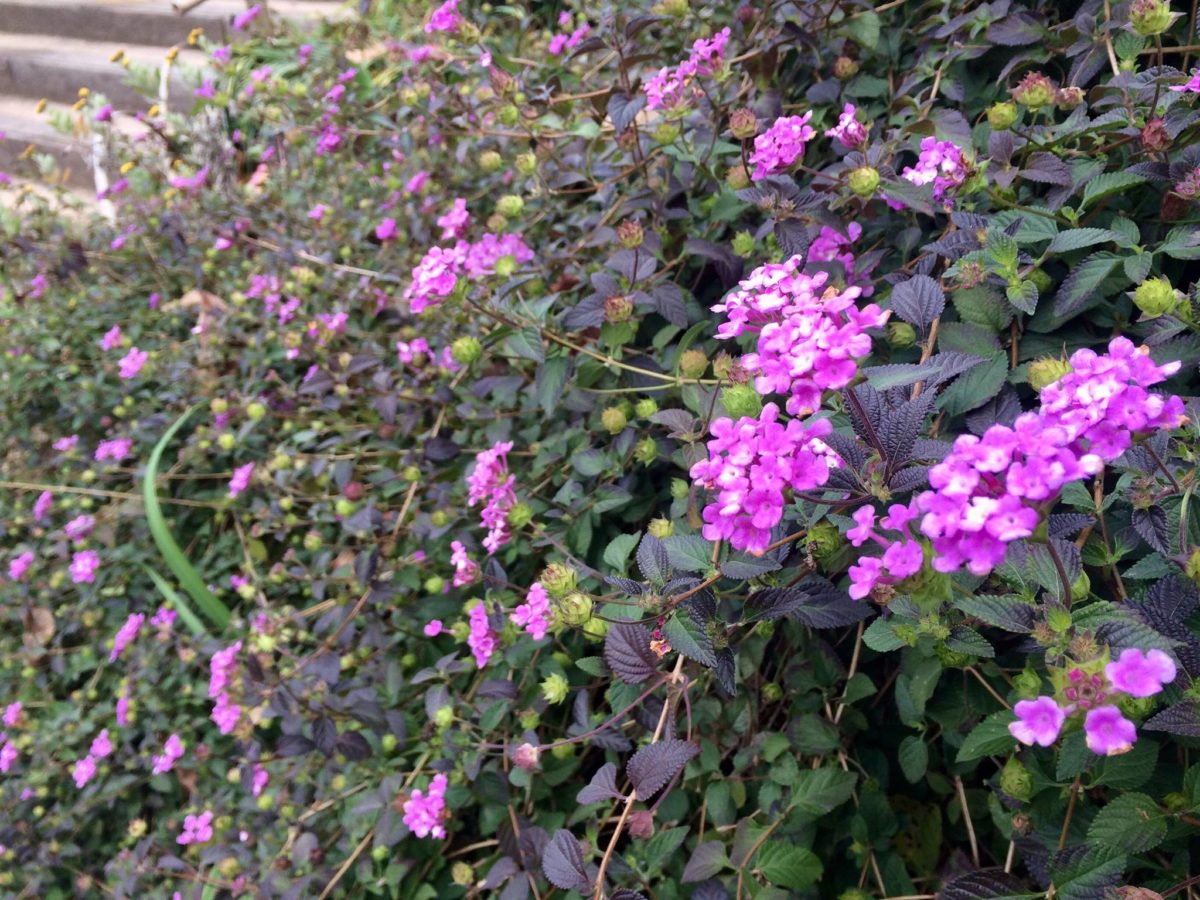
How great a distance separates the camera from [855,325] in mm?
685

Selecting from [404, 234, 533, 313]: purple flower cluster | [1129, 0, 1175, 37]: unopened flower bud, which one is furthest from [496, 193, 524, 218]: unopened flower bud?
[1129, 0, 1175, 37]: unopened flower bud

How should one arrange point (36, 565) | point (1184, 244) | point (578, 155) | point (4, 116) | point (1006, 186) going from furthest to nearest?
point (4, 116)
point (36, 565)
point (578, 155)
point (1006, 186)
point (1184, 244)

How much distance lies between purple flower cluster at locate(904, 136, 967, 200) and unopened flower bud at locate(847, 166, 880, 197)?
0.04m

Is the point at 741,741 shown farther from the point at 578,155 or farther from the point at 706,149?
the point at 578,155

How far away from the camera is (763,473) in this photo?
65 centimetres

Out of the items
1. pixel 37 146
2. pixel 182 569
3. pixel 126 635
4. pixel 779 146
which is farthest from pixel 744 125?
pixel 37 146

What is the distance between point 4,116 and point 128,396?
2742 millimetres

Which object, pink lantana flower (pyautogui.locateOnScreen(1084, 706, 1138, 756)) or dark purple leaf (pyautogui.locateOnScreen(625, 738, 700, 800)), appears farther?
dark purple leaf (pyautogui.locateOnScreen(625, 738, 700, 800))

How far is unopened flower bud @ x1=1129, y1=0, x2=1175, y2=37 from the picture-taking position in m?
0.83

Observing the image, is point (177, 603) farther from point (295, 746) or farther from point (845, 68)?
point (845, 68)

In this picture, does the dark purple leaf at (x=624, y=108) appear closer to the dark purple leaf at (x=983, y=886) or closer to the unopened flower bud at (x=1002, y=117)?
the unopened flower bud at (x=1002, y=117)

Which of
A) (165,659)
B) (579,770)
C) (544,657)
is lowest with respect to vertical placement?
(165,659)

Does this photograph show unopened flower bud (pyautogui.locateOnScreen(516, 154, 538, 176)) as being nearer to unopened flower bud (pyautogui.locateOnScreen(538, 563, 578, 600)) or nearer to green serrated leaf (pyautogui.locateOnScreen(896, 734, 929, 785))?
unopened flower bud (pyautogui.locateOnScreen(538, 563, 578, 600))

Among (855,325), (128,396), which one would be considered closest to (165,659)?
(128,396)
